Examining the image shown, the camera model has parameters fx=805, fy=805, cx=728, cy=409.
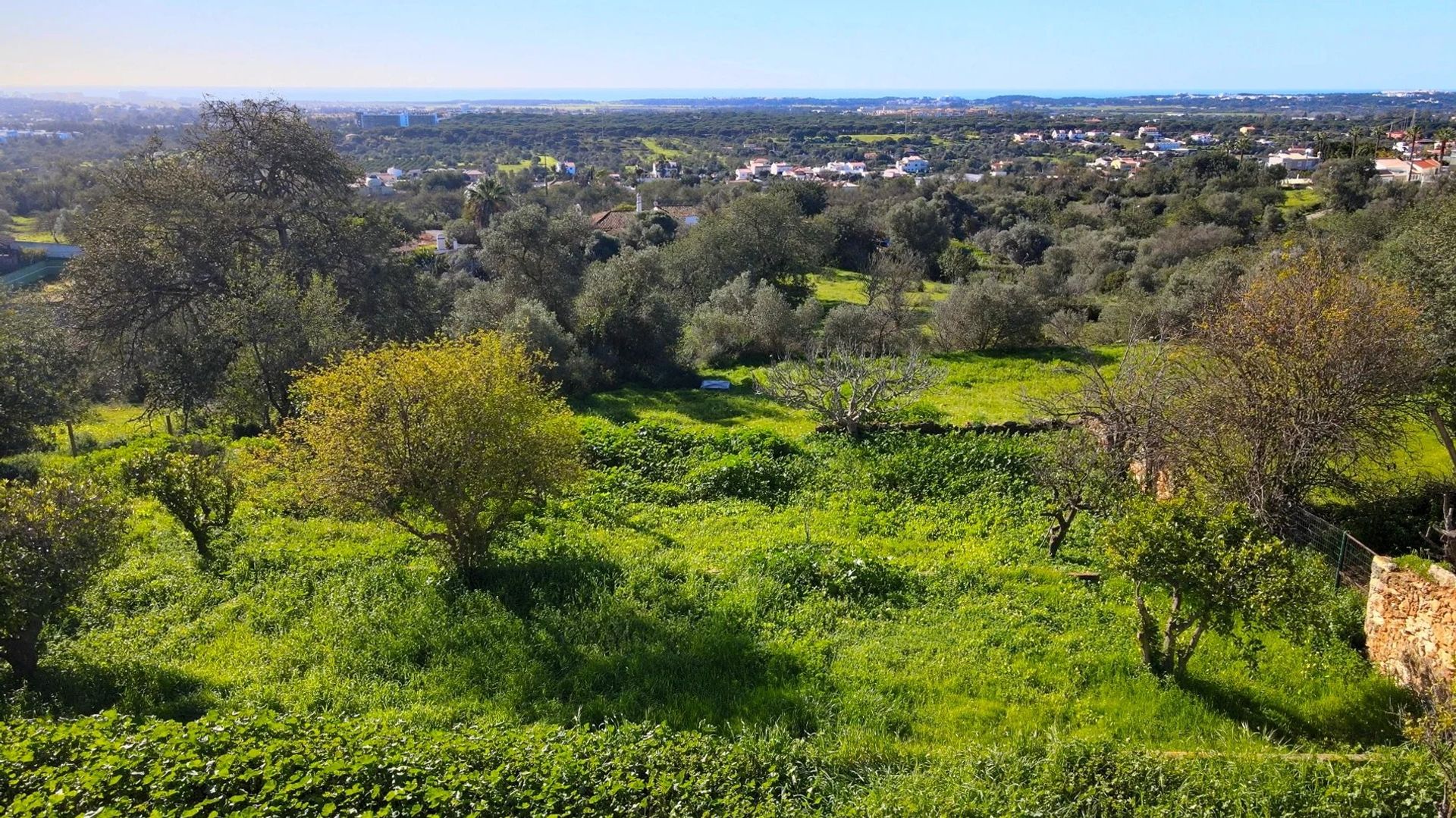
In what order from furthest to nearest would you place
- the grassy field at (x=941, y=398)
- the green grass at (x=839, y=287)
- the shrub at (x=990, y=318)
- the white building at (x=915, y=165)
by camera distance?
the white building at (x=915, y=165) → the green grass at (x=839, y=287) → the shrub at (x=990, y=318) → the grassy field at (x=941, y=398)

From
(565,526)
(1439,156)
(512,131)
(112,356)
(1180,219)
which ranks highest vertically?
(512,131)

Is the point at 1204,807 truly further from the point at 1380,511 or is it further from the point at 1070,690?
the point at 1380,511

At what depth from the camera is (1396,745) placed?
8.04 m

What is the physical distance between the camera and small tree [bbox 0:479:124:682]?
876 cm

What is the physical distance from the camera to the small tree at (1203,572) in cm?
814

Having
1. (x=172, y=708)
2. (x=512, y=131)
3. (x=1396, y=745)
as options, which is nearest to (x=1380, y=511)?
A: (x=1396, y=745)

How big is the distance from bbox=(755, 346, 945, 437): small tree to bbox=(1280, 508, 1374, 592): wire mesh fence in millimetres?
7620

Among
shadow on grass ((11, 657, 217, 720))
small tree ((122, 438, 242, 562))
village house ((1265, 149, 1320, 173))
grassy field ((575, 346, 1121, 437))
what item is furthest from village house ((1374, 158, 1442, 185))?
shadow on grass ((11, 657, 217, 720))

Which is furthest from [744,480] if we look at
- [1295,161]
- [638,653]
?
[1295,161]

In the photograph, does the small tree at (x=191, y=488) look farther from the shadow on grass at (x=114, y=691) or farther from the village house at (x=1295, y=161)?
the village house at (x=1295, y=161)

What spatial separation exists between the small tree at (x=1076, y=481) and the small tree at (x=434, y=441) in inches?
302

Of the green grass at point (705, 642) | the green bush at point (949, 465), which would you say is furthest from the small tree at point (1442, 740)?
the green bush at point (949, 465)

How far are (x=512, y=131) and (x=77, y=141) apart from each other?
69875 mm

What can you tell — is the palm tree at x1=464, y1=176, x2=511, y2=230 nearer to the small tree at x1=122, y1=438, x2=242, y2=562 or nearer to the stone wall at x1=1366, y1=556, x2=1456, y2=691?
the small tree at x1=122, y1=438, x2=242, y2=562
